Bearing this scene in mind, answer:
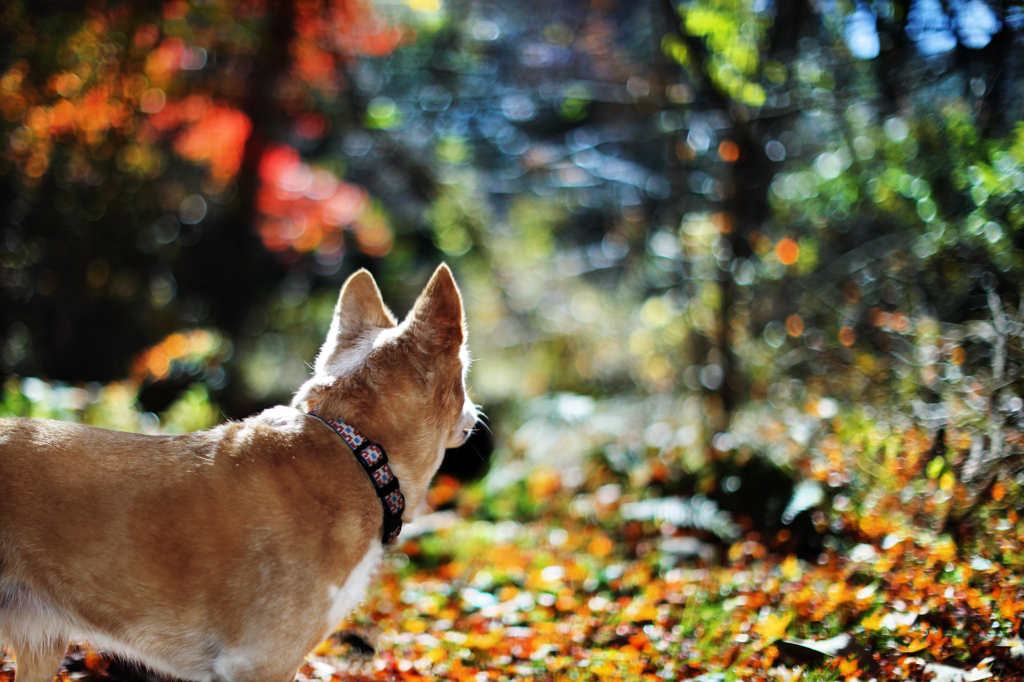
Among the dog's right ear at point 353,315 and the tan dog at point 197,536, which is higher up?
the dog's right ear at point 353,315

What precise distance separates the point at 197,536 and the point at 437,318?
113cm

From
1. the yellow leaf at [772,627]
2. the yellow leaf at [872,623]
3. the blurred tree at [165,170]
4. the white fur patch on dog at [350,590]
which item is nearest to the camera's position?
the white fur patch on dog at [350,590]

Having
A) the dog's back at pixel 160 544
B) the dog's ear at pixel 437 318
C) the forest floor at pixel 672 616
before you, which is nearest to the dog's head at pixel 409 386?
the dog's ear at pixel 437 318

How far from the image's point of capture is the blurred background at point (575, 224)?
4723 mm

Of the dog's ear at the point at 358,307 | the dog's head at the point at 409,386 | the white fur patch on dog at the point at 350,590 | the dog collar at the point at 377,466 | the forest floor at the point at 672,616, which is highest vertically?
the dog's ear at the point at 358,307

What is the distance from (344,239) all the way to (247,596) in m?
9.77

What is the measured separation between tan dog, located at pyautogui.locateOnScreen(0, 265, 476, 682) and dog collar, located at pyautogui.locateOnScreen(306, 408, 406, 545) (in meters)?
0.03

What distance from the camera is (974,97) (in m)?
4.94

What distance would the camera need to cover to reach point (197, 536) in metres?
2.08

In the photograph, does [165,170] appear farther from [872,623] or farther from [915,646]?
[915,646]

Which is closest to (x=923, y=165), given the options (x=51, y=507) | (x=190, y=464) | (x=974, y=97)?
(x=974, y=97)

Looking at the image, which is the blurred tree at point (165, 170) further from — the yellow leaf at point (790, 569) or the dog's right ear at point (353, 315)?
the yellow leaf at point (790, 569)

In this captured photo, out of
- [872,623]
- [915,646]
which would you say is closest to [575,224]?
[872,623]

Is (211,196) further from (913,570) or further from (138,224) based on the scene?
(913,570)
